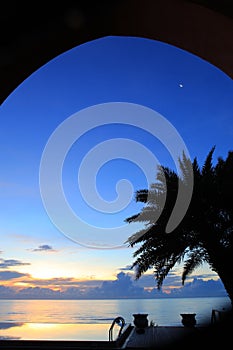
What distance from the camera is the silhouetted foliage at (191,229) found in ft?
30.8

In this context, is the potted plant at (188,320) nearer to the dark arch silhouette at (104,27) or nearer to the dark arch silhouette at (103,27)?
the dark arch silhouette at (103,27)

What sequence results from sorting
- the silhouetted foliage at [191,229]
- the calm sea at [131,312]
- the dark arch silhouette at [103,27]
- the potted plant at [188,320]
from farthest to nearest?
1. the calm sea at [131,312]
2. the potted plant at [188,320]
3. the silhouetted foliage at [191,229]
4. the dark arch silhouette at [103,27]

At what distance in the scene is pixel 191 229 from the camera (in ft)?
31.3

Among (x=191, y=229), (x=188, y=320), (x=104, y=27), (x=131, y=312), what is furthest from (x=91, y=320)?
(x=104, y=27)

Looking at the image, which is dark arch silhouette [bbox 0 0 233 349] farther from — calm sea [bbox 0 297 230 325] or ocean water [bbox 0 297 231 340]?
calm sea [bbox 0 297 230 325]

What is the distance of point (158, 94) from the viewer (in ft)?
29.8

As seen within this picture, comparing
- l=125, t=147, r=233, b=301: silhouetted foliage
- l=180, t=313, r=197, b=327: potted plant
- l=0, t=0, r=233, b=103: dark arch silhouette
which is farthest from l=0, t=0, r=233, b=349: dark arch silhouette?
l=180, t=313, r=197, b=327: potted plant

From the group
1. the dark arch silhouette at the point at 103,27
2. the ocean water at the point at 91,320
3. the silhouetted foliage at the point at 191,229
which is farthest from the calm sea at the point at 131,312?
the dark arch silhouette at the point at 103,27

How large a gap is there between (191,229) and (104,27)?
704 centimetres

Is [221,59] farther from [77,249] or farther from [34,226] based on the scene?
[77,249]

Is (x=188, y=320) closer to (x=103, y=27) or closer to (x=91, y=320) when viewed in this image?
(x=91, y=320)

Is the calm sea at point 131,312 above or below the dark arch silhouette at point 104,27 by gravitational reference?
below

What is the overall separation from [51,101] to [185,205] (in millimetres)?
4074

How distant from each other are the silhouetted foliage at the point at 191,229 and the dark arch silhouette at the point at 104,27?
6.25 meters
